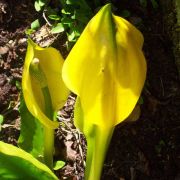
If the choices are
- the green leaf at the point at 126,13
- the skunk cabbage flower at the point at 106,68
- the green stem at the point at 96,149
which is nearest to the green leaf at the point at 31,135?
the green stem at the point at 96,149

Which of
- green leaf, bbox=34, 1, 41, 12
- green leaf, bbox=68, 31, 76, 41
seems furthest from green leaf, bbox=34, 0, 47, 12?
green leaf, bbox=68, 31, 76, 41

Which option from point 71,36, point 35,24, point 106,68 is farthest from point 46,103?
point 35,24

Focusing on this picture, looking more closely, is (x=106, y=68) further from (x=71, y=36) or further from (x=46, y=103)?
(x=71, y=36)

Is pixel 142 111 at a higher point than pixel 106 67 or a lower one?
lower

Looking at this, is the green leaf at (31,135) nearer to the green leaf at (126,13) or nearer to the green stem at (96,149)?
the green stem at (96,149)

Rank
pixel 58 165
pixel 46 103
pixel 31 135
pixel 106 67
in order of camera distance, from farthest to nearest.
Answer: pixel 58 165 < pixel 31 135 < pixel 46 103 < pixel 106 67

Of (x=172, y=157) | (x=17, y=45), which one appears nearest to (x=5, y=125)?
(x=17, y=45)

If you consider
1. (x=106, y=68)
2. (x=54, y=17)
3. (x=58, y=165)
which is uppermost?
(x=106, y=68)
